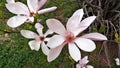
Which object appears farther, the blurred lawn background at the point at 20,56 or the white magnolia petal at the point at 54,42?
the blurred lawn background at the point at 20,56

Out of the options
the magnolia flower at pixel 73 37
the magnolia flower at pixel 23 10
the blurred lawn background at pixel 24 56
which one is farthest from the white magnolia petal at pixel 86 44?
the blurred lawn background at pixel 24 56

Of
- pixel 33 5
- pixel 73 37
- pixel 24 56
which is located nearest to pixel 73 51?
pixel 73 37

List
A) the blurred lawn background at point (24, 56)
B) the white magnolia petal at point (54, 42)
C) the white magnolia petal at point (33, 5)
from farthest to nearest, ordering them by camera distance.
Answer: the blurred lawn background at point (24, 56) < the white magnolia petal at point (33, 5) < the white magnolia petal at point (54, 42)

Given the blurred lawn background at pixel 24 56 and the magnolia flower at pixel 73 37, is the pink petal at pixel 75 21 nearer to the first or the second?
the magnolia flower at pixel 73 37

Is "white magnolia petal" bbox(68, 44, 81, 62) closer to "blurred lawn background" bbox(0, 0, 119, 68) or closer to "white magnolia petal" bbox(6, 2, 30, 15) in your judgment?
"white magnolia petal" bbox(6, 2, 30, 15)

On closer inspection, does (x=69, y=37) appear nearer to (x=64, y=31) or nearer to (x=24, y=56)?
(x=64, y=31)

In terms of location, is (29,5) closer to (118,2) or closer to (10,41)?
(118,2)

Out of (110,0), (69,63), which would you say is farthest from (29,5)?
(69,63)

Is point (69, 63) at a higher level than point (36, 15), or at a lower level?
lower
